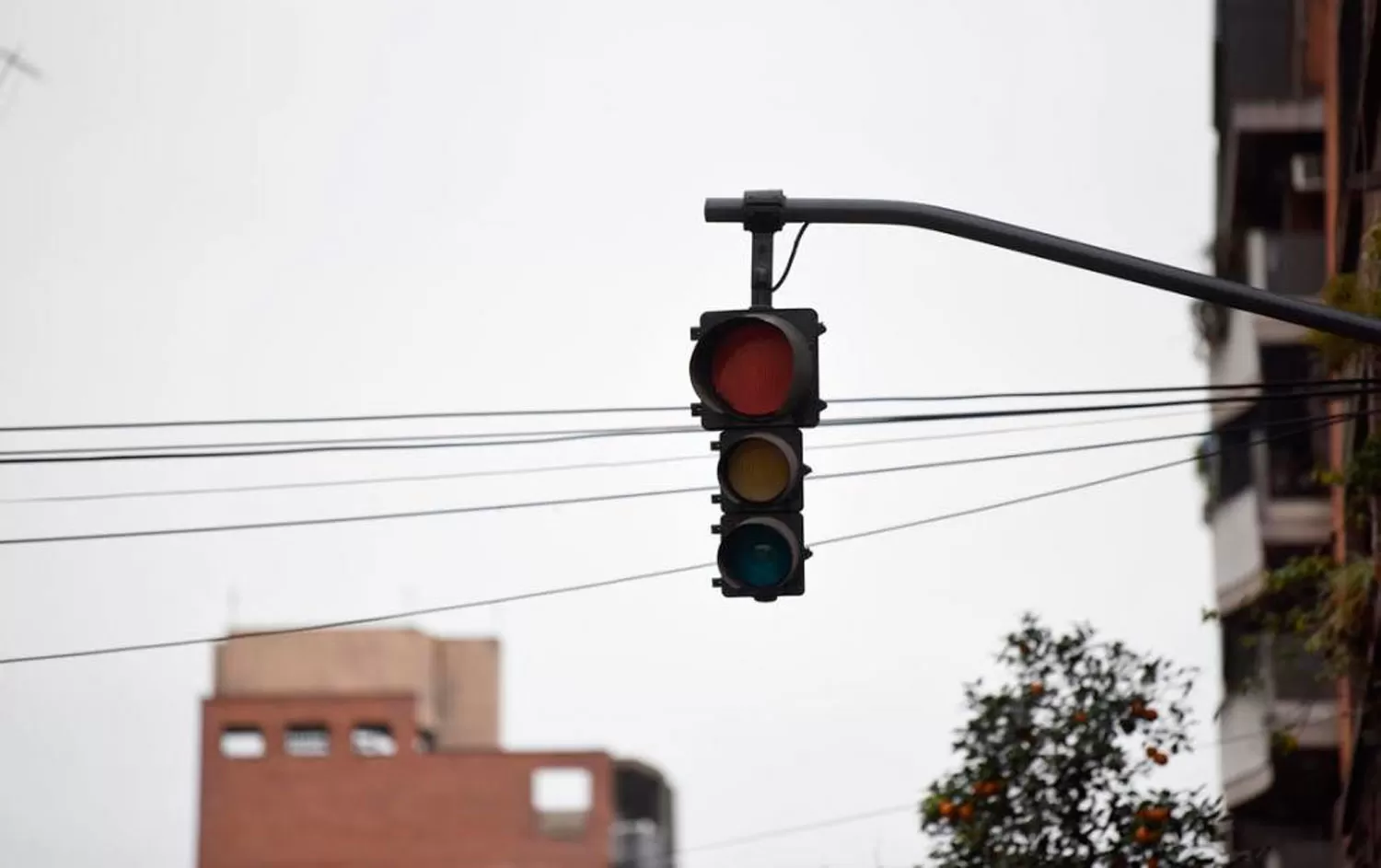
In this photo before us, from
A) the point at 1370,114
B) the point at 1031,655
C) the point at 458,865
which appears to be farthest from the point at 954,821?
the point at 458,865

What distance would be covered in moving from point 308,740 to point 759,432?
291 feet

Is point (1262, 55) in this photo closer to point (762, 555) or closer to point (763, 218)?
point (763, 218)

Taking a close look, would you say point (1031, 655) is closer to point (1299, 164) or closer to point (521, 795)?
point (1299, 164)

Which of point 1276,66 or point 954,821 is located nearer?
point 954,821

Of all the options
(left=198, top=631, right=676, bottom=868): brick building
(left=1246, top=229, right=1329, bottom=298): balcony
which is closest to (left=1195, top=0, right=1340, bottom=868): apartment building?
(left=1246, top=229, right=1329, bottom=298): balcony

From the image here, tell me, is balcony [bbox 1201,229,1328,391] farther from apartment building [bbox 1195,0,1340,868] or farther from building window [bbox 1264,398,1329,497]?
building window [bbox 1264,398,1329,497]

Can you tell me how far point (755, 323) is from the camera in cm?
938

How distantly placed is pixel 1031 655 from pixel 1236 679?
18264 millimetres

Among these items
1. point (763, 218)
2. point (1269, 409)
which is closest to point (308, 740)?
point (1269, 409)

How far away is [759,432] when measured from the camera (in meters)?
9.34

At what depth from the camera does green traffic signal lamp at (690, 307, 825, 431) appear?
9336 millimetres

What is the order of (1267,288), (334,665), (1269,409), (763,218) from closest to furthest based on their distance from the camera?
(763,218) → (1267,288) → (1269,409) → (334,665)

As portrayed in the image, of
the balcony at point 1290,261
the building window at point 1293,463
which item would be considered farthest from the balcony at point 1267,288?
the building window at point 1293,463

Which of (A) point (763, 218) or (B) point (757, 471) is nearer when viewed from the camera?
(B) point (757, 471)
